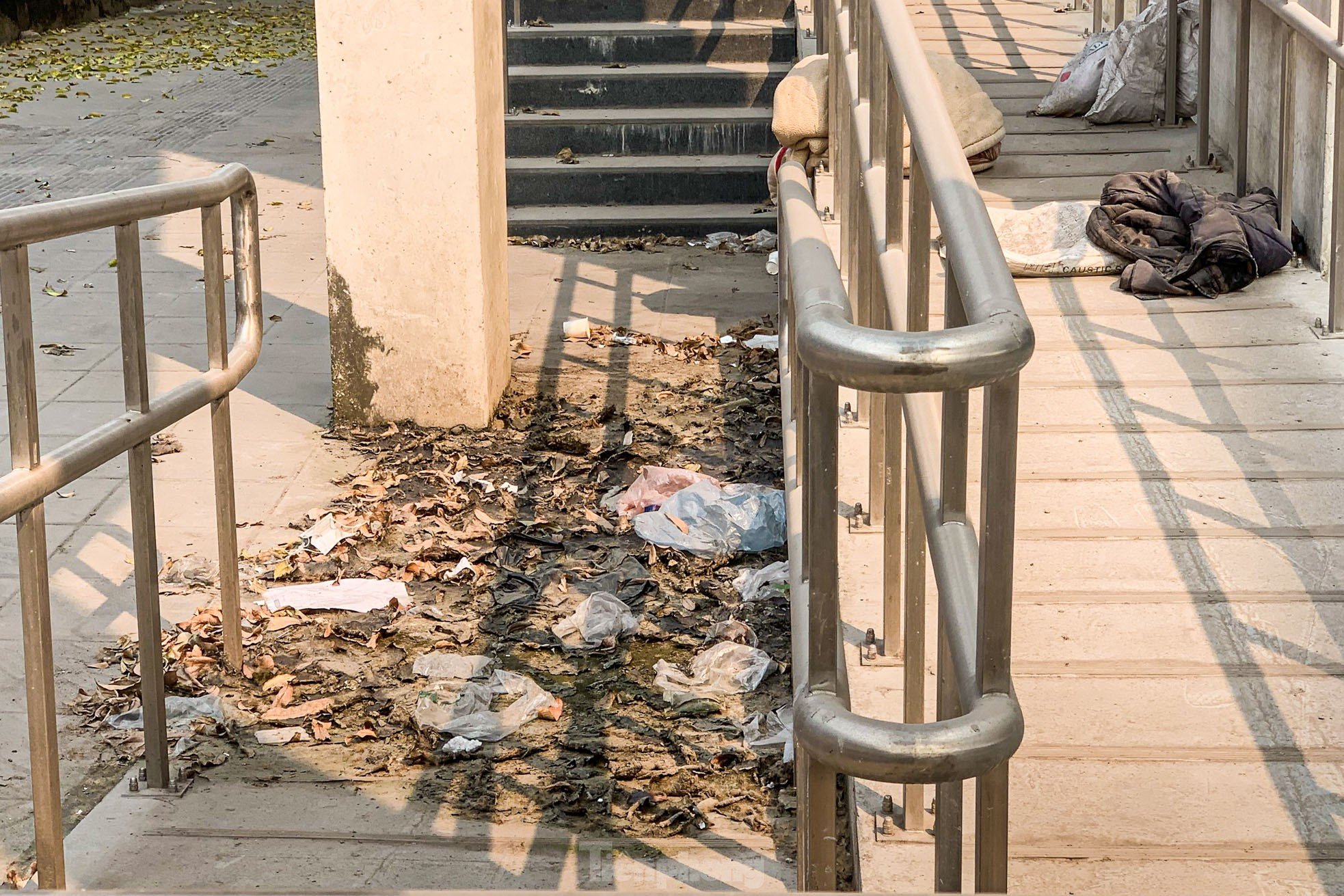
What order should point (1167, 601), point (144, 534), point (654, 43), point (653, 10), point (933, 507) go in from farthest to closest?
point (653, 10)
point (654, 43)
point (144, 534)
point (1167, 601)
point (933, 507)

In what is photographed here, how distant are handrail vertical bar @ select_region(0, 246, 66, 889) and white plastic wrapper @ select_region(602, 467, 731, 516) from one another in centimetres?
260

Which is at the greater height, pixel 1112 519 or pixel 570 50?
pixel 570 50

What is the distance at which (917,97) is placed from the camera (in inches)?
81.9

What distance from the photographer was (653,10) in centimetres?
1066

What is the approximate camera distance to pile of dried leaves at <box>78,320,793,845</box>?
3441 millimetres

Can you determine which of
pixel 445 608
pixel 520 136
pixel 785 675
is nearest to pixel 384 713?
pixel 445 608

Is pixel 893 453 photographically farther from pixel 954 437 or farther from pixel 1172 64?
pixel 1172 64

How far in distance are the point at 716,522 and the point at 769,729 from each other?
134cm

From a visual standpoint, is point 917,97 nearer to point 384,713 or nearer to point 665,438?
point 384,713

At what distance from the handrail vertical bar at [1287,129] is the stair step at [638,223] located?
14.9 feet

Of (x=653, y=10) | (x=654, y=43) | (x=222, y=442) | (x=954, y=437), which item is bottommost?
(x=222, y=442)

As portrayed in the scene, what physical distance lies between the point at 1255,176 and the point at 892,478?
136 inches

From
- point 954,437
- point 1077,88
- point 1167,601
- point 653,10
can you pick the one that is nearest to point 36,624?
point 954,437

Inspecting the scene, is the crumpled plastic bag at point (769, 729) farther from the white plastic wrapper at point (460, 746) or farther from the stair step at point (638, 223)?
the stair step at point (638, 223)
